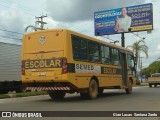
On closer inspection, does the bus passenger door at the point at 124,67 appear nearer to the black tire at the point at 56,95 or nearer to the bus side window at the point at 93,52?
the bus side window at the point at 93,52

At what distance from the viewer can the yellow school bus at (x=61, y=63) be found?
17.8 metres

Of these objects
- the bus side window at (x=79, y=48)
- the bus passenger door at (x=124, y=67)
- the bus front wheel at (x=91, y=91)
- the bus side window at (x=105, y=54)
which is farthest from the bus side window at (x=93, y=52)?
the bus passenger door at (x=124, y=67)

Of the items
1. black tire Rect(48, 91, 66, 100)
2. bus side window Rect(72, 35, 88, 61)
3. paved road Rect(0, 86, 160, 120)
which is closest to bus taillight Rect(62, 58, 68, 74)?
bus side window Rect(72, 35, 88, 61)

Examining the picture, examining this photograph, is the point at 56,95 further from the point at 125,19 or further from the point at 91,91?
the point at 125,19

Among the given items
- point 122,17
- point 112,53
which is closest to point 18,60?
point 112,53

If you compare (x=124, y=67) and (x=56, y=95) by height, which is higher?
(x=124, y=67)

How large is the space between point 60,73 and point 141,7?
108ft

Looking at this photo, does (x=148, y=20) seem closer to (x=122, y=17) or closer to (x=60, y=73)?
(x=122, y=17)

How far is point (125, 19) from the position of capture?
49.3 meters

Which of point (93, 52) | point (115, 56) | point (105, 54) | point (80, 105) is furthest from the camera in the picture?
point (115, 56)

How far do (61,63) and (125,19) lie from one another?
3276cm

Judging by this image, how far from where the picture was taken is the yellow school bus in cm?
1778

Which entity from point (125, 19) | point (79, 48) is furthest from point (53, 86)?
point (125, 19)

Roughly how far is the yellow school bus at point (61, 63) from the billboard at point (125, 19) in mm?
28614
